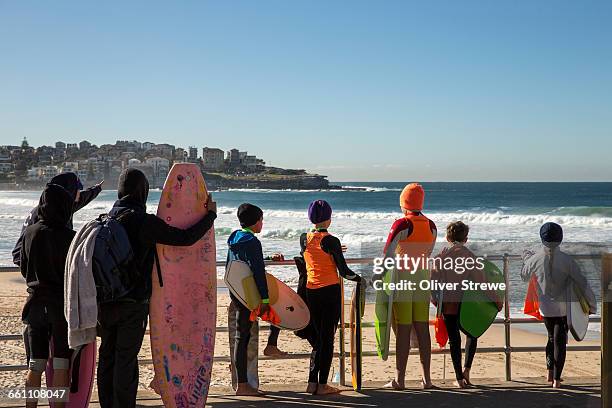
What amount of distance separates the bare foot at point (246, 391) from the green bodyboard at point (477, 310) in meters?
1.62

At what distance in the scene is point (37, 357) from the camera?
4.01 meters

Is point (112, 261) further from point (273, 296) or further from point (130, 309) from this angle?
point (273, 296)

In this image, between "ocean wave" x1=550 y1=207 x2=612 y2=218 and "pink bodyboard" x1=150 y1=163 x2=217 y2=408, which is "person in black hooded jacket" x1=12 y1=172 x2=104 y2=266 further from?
"ocean wave" x1=550 y1=207 x2=612 y2=218

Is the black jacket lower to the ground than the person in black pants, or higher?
higher

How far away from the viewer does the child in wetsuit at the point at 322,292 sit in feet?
16.1

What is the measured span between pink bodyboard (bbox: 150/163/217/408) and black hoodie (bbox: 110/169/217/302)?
0.30 metres

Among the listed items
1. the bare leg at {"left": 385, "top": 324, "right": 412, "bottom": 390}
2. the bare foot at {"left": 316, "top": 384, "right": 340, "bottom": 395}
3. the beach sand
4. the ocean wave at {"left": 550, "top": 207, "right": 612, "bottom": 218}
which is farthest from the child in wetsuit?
the ocean wave at {"left": 550, "top": 207, "right": 612, "bottom": 218}

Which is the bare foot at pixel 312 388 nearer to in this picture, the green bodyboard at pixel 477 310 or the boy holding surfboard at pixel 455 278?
the boy holding surfboard at pixel 455 278

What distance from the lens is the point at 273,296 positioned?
5.12m

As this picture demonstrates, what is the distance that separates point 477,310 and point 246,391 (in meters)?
1.85

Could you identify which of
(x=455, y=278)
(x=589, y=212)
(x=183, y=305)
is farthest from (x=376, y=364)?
(x=589, y=212)

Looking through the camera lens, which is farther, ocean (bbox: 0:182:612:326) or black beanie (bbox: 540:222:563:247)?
ocean (bbox: 0:182:612:326)

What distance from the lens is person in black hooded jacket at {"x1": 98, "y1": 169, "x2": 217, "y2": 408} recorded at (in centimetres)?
381

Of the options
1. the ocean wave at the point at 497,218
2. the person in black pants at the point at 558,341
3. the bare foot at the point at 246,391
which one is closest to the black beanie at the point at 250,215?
the bare foot at the point at 246,391
